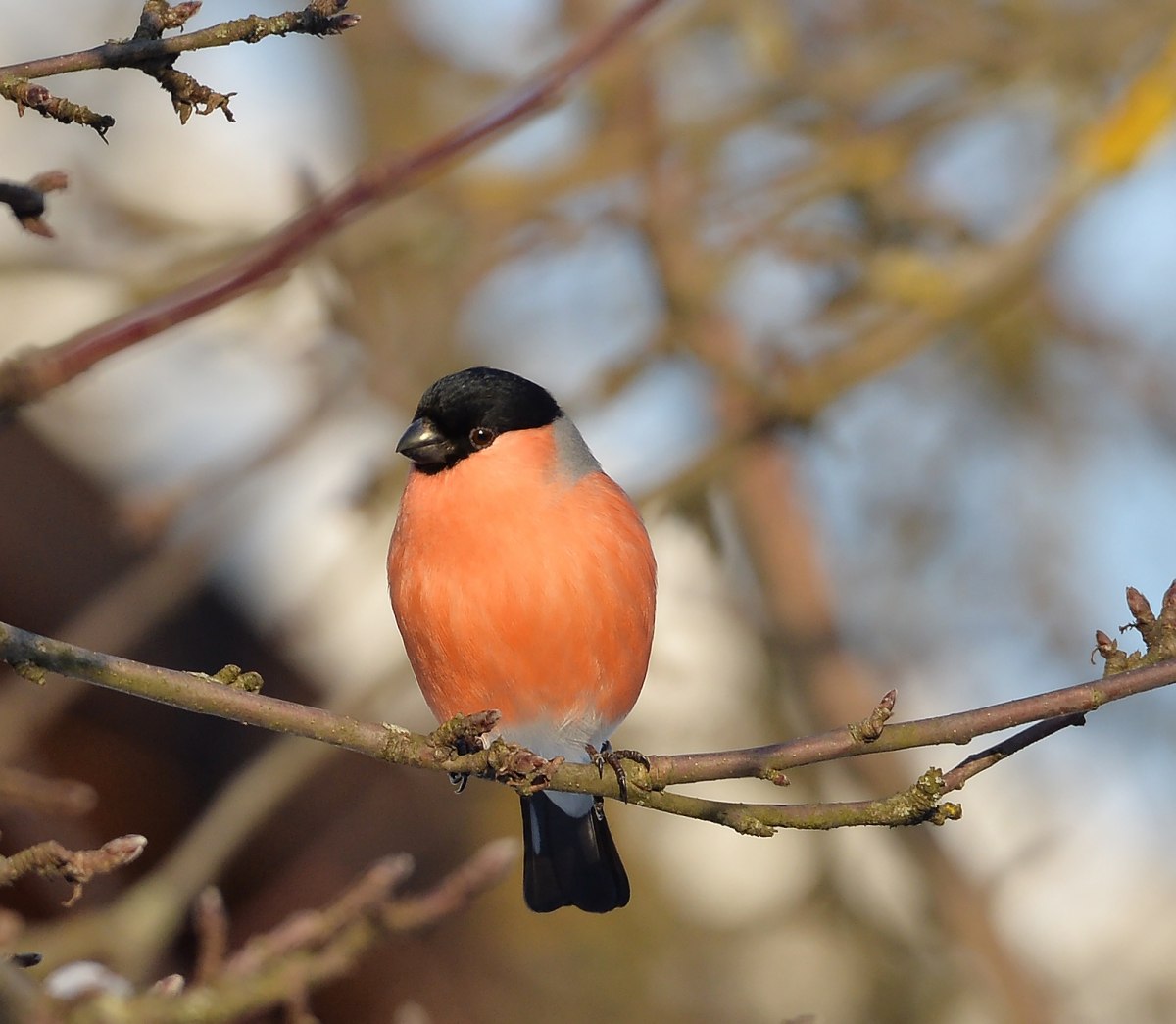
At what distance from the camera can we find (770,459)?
Result: 543 centimetres

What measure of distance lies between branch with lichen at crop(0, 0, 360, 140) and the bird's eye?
6.02 ft

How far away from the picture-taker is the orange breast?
318cm

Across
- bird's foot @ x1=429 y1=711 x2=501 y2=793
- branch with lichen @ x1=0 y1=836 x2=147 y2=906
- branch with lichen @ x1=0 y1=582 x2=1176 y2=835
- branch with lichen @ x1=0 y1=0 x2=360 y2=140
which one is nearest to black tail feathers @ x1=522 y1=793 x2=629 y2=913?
branch with lichen @ x1=0 y1=582 x2=1176 y2=835

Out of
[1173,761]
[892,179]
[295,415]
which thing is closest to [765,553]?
[892,179]

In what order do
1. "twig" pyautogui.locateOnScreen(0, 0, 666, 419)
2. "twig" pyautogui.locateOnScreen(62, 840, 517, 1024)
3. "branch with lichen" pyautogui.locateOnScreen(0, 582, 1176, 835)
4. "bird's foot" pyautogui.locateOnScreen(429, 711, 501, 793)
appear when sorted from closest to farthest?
"twig" pyautogui.locateOnScreen(0, 0, 666, 419) < "branch with lichen" pyautogui.locateOnScreen(0, 582, 1176, 835) < "bird's foot" pyautogui.locateOnScreen(429, 711, 501, 793) < "twig" pyautogui.locateOnScreen(62, 840, 517, 1024)

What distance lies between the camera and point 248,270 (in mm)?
1545

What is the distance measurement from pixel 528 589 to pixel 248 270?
169 centimetres

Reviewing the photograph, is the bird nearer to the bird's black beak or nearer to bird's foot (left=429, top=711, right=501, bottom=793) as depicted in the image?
the bird's black beak

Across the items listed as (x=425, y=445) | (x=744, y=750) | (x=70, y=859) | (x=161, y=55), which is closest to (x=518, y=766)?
(x=744, y=750)

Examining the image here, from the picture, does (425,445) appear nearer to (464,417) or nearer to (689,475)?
(464,417)

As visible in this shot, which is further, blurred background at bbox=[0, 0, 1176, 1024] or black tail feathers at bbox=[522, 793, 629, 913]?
blurred background at bbox=[0, 0, 1176, 1024]

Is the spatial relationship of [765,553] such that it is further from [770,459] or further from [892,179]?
[892,179]

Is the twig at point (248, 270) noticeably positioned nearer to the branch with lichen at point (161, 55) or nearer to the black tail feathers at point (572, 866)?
the branch with lichen at point (161, 55)

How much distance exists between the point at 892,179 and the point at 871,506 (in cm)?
191
